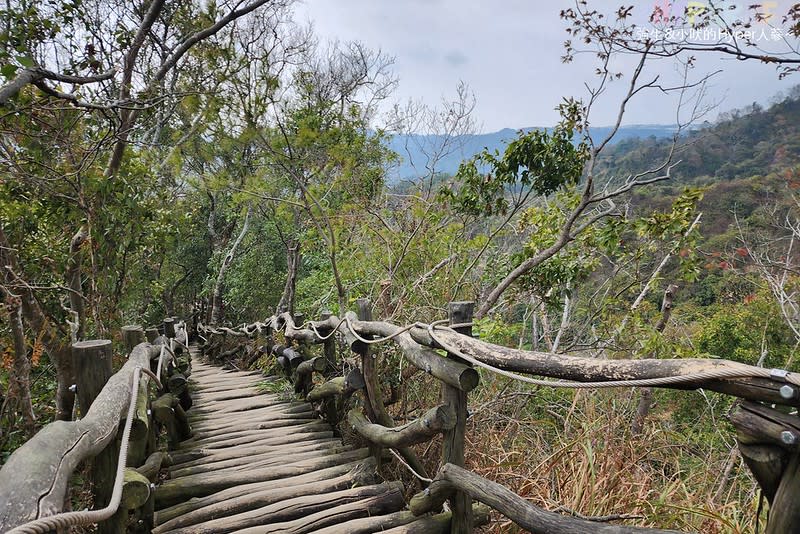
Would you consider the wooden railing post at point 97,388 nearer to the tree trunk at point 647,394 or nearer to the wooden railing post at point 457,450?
the wooden railing post at point 457,450

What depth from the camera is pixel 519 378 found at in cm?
145

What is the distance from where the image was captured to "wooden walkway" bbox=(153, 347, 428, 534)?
2.40 m

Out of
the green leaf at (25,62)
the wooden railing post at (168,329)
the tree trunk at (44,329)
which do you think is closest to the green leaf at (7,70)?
the green leaf at (25,62)

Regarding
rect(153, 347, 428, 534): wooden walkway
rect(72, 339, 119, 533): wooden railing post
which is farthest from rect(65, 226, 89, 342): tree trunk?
rect(72, 339, 119, 533): wooden railing post

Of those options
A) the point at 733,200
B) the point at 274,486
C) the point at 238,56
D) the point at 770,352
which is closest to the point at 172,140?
the point at 238,56

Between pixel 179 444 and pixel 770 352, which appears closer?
pixel 179 444

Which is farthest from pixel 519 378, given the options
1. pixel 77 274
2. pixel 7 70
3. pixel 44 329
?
pixel 77 274

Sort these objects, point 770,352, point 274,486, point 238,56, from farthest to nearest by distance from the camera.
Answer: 1. point 770,352
2. point 238,56
3. point 274,486

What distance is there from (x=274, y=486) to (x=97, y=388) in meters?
1.30

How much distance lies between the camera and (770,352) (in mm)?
10078

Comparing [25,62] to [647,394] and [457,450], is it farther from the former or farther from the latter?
[647,394]

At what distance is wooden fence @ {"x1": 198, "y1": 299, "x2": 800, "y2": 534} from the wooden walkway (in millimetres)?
253

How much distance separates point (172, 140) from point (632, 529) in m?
13.3

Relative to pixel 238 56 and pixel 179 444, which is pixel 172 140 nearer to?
pixel 238 56
